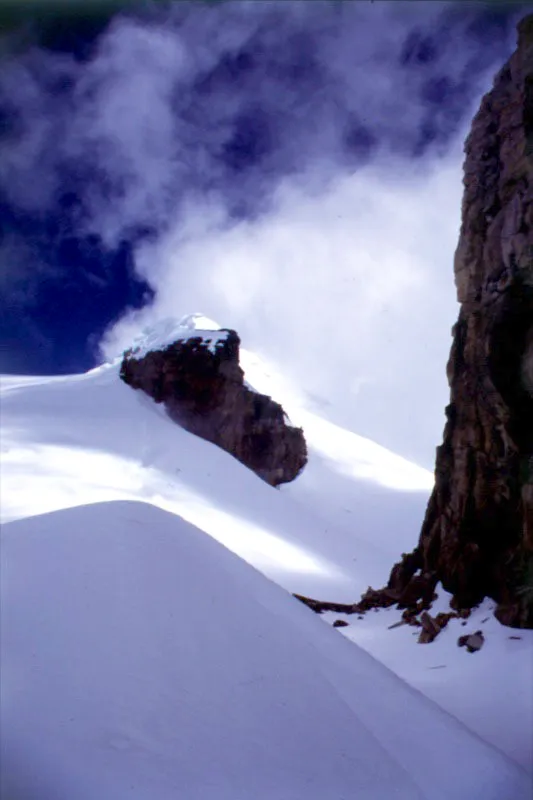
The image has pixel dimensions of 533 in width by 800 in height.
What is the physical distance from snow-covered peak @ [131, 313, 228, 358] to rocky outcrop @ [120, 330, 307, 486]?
13cm

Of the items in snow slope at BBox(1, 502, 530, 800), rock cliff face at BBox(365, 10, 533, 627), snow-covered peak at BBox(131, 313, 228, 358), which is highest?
snow-covered peak at BBox(131, 313, 228, 358)

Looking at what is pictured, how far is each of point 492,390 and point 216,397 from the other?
24.2 meters

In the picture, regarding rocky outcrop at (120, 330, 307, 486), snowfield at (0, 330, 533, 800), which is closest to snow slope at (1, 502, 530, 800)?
snowfield at (0, 330, 533, 800)

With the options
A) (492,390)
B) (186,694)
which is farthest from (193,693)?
(492,390)

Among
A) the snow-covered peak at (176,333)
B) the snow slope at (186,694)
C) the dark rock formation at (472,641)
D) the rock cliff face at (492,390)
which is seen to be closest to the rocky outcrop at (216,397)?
the snow-covered peak at (176,333)

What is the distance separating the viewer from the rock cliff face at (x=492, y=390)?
1059 centimetres

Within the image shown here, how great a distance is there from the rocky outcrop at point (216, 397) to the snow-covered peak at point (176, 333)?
127mm

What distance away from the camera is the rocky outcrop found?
33562mm

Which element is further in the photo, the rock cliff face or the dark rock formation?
the rock cliff face

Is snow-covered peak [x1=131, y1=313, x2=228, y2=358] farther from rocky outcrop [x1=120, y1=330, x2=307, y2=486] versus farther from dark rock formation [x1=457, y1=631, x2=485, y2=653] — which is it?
dark rock formation [x1=457, y1=631, x2=485, y2=653]

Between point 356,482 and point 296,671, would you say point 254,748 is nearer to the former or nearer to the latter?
point 296,671

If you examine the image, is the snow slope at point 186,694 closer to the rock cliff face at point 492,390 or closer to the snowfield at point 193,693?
the snowfield at point 193,693

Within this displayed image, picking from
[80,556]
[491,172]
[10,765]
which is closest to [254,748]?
[10,765]

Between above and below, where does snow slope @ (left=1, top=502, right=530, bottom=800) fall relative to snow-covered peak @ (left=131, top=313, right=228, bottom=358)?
below
